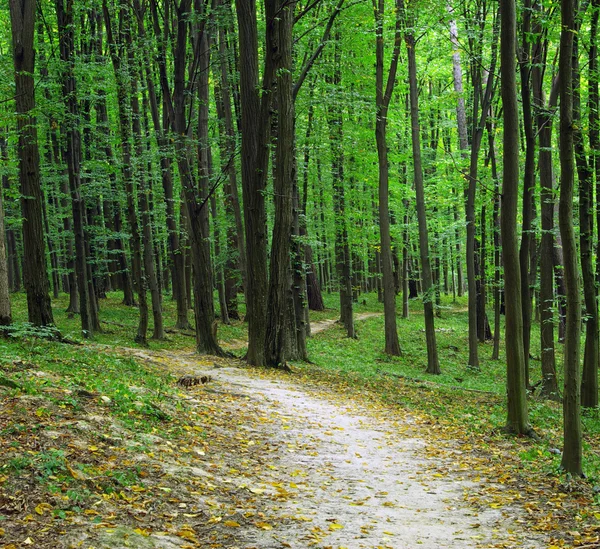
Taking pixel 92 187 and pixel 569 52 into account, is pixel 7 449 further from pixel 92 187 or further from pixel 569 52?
pixel 92 187

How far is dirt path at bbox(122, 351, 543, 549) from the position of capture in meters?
4.92

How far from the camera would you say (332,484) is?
6504 millimetres

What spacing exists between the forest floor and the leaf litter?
2cm

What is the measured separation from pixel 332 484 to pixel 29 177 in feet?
26.9

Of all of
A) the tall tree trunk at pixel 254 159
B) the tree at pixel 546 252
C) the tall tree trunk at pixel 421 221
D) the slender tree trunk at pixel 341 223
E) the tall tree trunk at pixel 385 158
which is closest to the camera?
the tree at pixel 546 252

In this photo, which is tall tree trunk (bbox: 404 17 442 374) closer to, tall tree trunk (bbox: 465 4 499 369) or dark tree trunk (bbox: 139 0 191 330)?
tall tree trunk (bbox: 465 4 499 369)

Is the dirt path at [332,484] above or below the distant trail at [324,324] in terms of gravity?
above

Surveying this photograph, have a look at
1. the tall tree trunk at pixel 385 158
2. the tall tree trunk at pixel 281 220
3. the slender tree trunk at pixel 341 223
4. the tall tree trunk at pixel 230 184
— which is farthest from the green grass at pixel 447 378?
the tall tree trunk at pixel 230 184

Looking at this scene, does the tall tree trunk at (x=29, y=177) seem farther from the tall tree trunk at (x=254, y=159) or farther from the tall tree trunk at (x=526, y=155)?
the tall tree trunk at (x=526, y=155)

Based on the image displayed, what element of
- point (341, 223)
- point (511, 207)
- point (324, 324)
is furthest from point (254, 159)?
point (324, 324)

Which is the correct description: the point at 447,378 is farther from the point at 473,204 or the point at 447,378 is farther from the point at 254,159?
the point at 254,159

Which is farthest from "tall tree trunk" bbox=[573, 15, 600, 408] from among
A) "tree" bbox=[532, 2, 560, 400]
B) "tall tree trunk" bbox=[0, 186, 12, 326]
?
"tall tree trunk" bbox=[0, 186, 12, 326]

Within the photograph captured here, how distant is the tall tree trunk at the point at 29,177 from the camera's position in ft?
34.7

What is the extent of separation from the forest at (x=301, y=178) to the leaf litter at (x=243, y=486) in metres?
0.53
